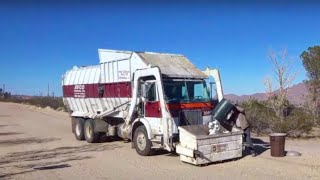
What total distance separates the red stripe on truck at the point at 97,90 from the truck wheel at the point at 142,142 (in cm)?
182

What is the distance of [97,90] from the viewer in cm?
1789

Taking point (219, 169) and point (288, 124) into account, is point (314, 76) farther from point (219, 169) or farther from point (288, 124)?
point (219, 169)

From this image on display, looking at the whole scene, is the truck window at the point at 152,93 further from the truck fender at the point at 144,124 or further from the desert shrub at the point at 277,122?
the desert shrub at the point at 277,122

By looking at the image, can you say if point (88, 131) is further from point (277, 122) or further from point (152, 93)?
point (277, 122)

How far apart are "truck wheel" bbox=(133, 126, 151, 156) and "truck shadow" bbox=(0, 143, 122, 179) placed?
1556 mm

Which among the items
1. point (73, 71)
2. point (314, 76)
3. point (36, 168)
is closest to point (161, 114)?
point (36, 168)

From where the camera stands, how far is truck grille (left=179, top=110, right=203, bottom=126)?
43.7 feet

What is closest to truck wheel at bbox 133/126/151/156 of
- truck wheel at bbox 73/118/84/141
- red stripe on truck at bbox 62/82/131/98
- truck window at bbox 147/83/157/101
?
truck window at bbox 147/83/157/101

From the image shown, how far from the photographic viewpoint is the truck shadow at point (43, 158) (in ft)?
38.7

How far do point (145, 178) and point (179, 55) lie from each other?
21.1ft

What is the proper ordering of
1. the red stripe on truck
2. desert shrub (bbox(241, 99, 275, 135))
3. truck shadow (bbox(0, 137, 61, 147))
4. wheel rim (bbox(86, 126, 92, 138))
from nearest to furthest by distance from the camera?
1. the red stripe on truck
2. wheel rim (bbox(86, 126, 92, 138))
3. truck shadow (bbox(0, 137, 61, 147))
4. desert shrub (bbox(241, 99, 275, 135))

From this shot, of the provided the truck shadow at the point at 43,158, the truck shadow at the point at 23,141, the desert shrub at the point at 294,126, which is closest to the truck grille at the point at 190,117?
the truck shadow at the point at 43,158

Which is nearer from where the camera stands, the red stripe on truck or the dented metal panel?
the dented metal panel

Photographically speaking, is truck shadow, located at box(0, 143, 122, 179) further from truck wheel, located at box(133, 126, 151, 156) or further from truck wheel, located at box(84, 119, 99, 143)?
truck wheel, located at box(133, 126, 151, 156)
